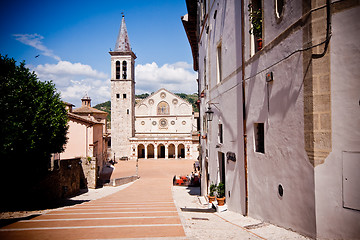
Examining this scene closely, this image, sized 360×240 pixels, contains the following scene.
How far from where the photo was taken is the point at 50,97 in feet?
38.7

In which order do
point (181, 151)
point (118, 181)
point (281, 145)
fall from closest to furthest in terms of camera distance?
point (281, 145), point (118, 181), point (181, 151)

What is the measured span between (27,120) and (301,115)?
1049 centimetres

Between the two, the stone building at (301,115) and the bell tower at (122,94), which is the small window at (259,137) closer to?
the stone building at (301,115)

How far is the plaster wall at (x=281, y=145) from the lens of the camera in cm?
436

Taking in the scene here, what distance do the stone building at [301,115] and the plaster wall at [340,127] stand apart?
13 mm

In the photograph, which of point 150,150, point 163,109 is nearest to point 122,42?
point 163,109

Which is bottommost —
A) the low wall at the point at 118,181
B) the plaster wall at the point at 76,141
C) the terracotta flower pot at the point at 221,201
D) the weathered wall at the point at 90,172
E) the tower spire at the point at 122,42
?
the low wall at the point at 118,181

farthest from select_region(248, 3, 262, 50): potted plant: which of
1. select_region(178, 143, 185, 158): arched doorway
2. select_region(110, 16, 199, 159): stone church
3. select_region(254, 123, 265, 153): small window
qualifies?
select_region(178, 143, 185, 158): arched doorway

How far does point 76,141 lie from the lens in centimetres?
2409

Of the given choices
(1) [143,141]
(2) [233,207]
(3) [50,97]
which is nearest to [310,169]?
(2) [233,207]

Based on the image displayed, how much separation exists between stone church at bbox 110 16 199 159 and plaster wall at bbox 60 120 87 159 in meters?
21.7

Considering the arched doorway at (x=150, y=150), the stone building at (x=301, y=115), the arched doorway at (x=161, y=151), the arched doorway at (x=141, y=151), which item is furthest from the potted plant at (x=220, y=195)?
the arched doorway at (x=150, y=150)

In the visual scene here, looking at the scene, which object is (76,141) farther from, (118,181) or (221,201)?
(221,201)

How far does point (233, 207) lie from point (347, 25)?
247 inches
